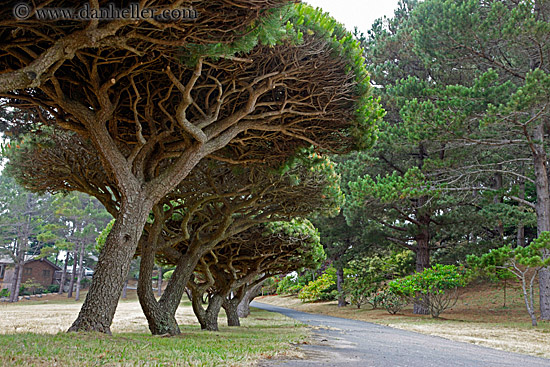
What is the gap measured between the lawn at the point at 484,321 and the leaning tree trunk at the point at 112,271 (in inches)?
340

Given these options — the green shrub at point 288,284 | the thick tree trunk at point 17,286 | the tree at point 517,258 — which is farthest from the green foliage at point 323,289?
the thick tree trunk at point 17,286

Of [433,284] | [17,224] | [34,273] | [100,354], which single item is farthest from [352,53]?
[34,273]

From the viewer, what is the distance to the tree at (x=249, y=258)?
1212 cm

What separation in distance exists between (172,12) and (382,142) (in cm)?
1601

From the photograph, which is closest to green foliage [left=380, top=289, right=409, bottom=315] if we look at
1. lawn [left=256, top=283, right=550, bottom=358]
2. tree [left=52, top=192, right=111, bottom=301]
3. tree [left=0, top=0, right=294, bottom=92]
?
lawn [left=256, top=283, right=550, bottom=358]

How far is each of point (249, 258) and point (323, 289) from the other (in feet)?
76.8

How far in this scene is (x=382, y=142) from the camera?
19.6 metres

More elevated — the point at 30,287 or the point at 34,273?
the point at 34,273

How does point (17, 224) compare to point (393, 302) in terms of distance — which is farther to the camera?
point (17, 224)

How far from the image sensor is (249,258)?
1293 centimetres

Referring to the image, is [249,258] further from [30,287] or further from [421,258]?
[30,287]

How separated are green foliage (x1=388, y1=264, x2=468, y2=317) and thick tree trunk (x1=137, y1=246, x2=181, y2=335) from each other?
1373 cm

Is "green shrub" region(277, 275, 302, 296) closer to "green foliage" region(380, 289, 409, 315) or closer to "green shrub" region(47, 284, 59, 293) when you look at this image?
"green foliage" region(380, 289, 409, 315)

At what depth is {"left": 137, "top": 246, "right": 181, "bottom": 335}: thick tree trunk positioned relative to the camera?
880 centimetres
